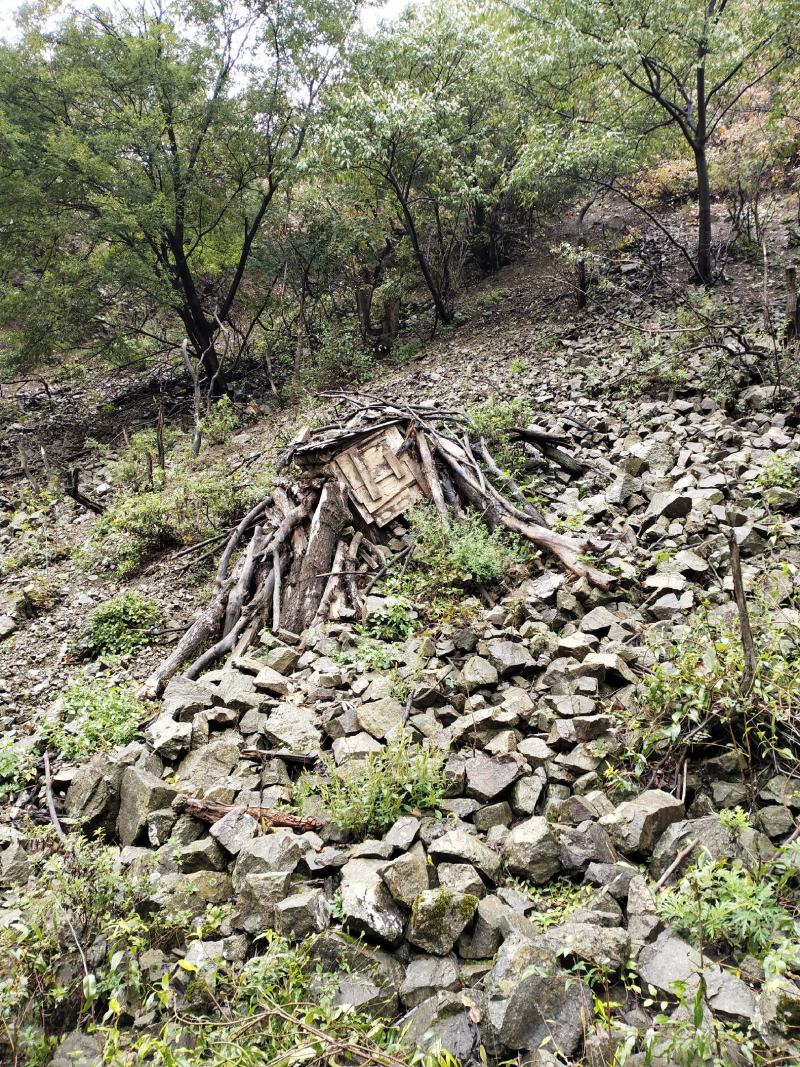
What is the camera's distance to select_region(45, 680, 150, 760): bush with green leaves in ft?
13.8

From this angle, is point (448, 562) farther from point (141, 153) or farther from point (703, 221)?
point (141, 153)

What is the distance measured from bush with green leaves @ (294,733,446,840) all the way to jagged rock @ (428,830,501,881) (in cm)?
32

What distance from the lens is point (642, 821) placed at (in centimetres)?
273

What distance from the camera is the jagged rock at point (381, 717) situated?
148 inches

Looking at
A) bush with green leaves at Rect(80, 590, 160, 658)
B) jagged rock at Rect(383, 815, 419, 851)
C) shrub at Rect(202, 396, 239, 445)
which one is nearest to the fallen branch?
jagged rock at Rect(383, 815, 419, 851)

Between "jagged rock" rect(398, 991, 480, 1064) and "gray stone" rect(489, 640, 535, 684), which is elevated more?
"gray stone" rect(489, 640, 535, 684)

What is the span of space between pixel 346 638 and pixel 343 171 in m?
12.6

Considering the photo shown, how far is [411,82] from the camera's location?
13414mm

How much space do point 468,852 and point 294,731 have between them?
149 centimetres

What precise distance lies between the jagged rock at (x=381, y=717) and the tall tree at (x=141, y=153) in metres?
12.4

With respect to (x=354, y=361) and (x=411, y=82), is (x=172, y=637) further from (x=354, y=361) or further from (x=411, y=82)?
(x=411, y=82)

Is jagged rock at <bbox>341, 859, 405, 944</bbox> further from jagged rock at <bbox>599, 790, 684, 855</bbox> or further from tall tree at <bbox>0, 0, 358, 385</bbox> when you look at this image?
tall tree at <bbox>0, 0, 358, 385</bbox>

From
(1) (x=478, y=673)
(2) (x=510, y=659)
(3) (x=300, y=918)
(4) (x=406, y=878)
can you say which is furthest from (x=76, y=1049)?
(2) (x=510, y=659)

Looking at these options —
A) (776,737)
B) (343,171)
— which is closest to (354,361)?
(343,171)
